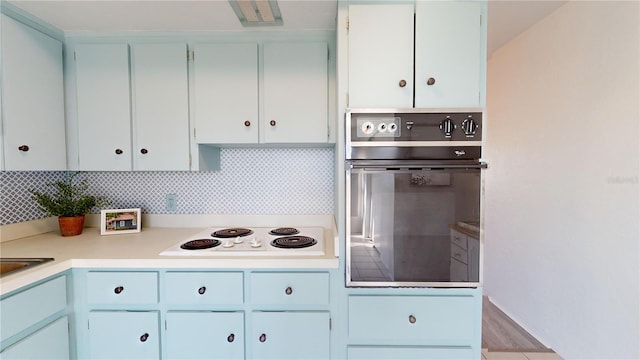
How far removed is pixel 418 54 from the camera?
4.54 ft

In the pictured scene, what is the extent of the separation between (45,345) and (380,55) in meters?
2.00

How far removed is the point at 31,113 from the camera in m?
1.56

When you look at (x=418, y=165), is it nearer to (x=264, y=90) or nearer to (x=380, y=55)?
(x=380, y=55)

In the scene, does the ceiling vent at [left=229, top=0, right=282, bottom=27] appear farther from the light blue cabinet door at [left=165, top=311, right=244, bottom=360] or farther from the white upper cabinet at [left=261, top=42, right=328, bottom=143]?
the light blue cabinet door at [left=165, top=311, right=244, bottom=360]

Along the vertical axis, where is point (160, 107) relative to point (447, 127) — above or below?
above

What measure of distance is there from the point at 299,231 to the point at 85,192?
1551 millimetres

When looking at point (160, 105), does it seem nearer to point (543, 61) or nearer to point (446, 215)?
point (446, 215)

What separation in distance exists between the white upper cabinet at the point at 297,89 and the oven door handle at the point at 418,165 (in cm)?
48

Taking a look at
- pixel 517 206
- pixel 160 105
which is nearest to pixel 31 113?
pixel 160 105

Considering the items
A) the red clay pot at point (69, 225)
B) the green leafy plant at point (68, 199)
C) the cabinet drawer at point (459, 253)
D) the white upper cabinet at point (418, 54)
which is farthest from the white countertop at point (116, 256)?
the white upper cabinet at point (418, 54)

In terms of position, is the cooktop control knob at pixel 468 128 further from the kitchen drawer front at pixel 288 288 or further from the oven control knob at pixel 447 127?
the kitchen drawer front at pixel 288 288

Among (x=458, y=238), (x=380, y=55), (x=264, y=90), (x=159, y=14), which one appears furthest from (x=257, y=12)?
(x=458, y=238)

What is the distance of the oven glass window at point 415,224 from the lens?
133cm

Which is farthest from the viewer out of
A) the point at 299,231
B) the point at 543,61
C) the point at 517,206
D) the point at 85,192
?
the point at 517,206
